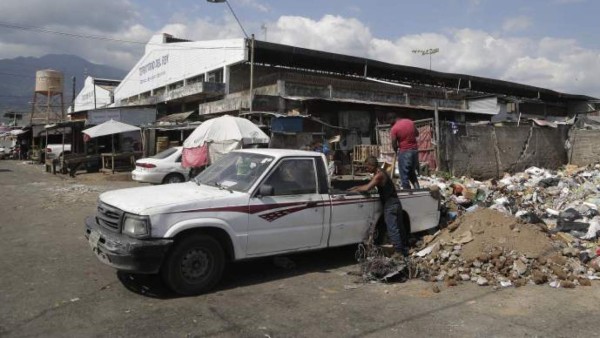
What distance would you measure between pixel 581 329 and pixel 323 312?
2.48m

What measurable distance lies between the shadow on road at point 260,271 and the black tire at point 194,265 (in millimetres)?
177

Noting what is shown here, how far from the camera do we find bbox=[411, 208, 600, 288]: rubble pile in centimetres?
643

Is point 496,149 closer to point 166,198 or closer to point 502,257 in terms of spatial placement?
point 502,257

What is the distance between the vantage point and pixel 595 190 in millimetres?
11492

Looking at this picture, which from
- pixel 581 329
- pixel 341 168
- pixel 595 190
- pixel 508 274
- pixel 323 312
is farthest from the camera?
pixel 341 168

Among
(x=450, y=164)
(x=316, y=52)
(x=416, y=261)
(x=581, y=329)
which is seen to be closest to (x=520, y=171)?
(x=450, y=164)

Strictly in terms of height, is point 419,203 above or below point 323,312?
above

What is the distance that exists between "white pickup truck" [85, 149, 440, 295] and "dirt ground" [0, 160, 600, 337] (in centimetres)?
40

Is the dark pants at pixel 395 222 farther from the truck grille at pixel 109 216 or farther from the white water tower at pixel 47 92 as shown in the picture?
the white water tower at pixel 47 92

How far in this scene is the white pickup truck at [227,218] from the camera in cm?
536

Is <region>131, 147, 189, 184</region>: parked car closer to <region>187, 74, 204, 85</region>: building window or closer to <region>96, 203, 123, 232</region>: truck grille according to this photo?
<region>96, 203, 123, 232</region>: truck grille

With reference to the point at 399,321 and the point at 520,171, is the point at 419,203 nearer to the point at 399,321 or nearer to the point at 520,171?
the point at 399,321

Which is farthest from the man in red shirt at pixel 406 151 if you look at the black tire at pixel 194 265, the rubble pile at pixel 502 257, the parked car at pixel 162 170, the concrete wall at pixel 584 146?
the concrete wall at pixel 584 146

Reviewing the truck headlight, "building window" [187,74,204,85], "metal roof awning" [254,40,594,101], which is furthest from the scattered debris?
"building window" [187,74,204,85]
